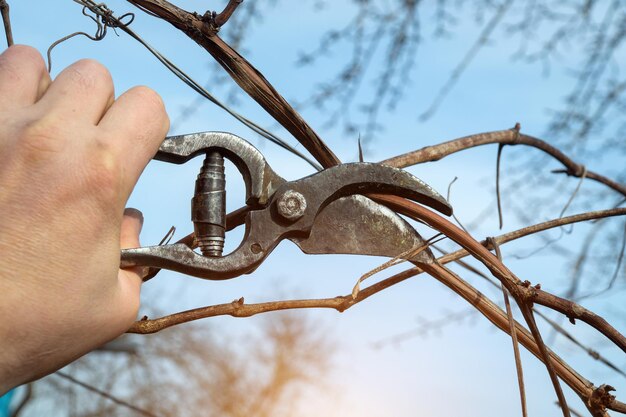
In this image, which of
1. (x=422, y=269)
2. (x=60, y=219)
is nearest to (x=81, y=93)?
(x=60, y=219)

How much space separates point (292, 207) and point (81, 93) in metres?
0.37

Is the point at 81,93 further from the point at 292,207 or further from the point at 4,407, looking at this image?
the point at 4,407

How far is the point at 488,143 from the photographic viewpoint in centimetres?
171

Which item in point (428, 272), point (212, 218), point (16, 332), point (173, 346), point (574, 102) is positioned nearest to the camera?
point (16, 332)

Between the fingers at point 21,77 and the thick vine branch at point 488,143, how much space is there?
623mm

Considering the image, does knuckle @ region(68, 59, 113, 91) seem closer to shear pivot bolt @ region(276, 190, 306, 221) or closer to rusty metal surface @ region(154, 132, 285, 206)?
rusty metal surface @ region(154, 132, 285, 206)

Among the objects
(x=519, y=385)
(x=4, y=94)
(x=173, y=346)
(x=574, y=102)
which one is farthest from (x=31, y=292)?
(x=173, y=346)

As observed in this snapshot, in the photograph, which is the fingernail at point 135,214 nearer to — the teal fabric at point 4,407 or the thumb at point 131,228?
the thumb at point 131,228

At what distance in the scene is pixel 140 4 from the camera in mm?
1197

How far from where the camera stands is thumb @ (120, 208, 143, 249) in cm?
107

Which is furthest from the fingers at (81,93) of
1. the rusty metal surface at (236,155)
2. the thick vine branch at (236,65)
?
the thick vine branch at (236,65)

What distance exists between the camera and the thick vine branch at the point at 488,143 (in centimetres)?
145

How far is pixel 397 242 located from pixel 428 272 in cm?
8

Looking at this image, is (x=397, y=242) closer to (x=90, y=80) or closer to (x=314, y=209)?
(x=314, y=209)
